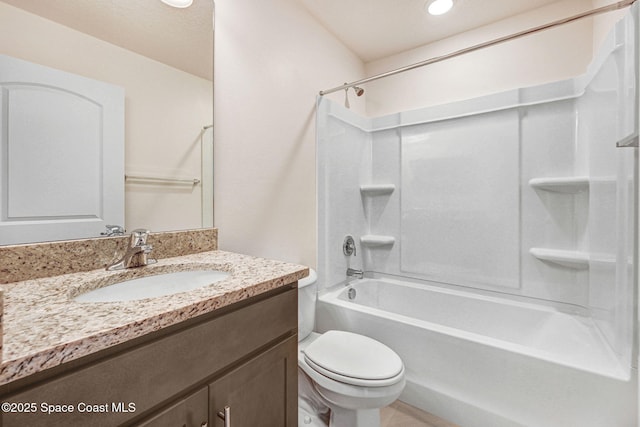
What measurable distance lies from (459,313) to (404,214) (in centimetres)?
85

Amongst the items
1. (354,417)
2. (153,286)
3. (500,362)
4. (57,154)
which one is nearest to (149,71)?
(57,154)

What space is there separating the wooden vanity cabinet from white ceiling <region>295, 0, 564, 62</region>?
6.44ft

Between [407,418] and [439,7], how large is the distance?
2.55 metres

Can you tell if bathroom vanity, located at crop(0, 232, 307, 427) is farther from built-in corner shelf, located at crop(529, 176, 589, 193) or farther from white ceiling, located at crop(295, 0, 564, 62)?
white ceiling, located at crop(295, 0, 564, 62)

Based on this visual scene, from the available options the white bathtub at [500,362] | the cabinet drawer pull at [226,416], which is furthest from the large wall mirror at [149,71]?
the white bathtub at [500,362]

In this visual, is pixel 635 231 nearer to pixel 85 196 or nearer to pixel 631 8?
pixel 631 8

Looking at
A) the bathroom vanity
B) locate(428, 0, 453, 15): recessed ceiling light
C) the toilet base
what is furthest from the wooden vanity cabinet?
locate(428, 0, 453, 15): recessed ceiling light

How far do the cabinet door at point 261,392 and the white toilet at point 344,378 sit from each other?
1.01ft

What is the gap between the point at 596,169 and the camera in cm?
152

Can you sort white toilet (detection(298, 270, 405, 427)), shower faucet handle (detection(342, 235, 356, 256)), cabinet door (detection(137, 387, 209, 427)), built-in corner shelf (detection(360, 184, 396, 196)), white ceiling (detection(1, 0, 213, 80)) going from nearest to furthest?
cabinet door (detection(137, 387, 209, 427)) → white ceiling (detection(1, 0, 213, 80)) → white toilet (detection(298, 270, 405, 427)) → shower faucet handle (detection(342, 235, 356, 256)) → built-in corner shelf (detection(360, 184, 396, 196))

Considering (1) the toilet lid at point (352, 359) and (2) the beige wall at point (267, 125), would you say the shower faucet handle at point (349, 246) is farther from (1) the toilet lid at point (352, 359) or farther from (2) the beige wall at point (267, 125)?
(1) the toilet lid at point (352, 359)

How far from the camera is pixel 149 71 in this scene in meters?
1.10

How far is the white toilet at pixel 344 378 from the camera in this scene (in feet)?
3.73

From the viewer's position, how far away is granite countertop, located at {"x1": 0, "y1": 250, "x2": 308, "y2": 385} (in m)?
0.42
